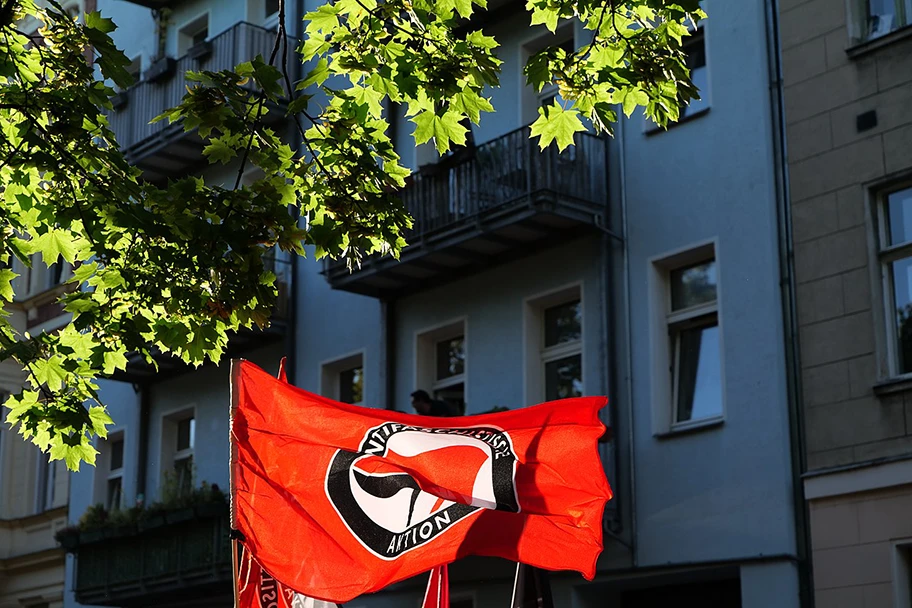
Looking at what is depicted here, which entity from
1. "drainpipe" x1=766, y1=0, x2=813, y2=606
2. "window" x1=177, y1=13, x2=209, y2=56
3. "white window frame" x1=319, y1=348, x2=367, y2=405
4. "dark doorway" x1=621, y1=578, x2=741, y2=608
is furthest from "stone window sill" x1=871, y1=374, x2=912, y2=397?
"window" x1=177, y1=13, x2=209, y2=56

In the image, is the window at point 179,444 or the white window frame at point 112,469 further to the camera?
the white window frame at point 112,469

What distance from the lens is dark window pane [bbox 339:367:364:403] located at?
70.7 feet

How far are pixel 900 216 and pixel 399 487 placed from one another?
6946mm

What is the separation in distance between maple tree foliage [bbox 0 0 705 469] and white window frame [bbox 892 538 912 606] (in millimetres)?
6031

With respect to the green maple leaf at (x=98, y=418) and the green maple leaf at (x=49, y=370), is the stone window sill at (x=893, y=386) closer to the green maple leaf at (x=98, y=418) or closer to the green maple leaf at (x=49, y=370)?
the green maple leaf at (x=98, y=418)

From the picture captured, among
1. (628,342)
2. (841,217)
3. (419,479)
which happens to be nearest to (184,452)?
(628,342)

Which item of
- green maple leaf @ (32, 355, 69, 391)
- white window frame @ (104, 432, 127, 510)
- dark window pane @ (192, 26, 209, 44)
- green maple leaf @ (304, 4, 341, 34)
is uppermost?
dark window pane @ (192, 26, 209, 44)

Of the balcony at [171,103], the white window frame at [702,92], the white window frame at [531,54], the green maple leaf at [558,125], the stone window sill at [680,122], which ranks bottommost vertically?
the green maple leaf at [558,125]

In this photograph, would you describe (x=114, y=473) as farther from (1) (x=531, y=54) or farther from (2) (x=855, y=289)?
(2) (x=855, y=289)

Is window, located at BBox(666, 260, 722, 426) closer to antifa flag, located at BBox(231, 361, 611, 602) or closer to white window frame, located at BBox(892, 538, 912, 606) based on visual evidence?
white window frame, located at BBox(892, 538, 912, 606)

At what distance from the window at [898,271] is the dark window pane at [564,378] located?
4.20m

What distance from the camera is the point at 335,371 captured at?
2200 cm

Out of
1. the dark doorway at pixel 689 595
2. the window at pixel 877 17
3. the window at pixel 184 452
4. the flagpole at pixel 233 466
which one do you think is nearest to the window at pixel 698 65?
the window at pixel 877 17

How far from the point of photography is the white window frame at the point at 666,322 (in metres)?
16.5
